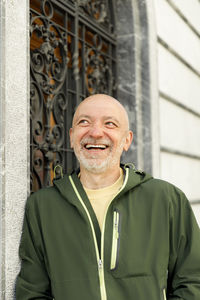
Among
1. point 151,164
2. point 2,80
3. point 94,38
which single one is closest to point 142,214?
point 2,80

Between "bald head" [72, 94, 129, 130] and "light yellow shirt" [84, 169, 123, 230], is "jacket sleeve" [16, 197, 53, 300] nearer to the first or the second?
"light yellow shirt" [84, 169, 123, 230]

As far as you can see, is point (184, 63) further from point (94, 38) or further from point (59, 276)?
point (59, 276)

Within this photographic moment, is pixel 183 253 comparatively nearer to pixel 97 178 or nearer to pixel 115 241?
pixel 115 241

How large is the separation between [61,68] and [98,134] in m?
1.52

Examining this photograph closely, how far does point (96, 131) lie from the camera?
2.19 m

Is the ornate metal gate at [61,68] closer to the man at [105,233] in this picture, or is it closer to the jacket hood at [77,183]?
the jacket hood at [77,183]

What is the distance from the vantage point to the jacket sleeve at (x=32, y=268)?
212 centimetres

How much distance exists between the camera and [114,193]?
89.7 inches

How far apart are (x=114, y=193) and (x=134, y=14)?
2.90m

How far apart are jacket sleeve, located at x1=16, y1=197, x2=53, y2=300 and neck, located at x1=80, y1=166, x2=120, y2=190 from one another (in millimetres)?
350

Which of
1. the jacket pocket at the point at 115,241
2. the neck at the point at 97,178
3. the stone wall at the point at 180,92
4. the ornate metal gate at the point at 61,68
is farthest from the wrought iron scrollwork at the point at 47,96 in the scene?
the stone wall at the point at 180,92

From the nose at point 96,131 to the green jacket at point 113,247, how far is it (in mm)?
302

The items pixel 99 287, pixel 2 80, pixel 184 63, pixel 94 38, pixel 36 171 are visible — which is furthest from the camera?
pixel 184 63

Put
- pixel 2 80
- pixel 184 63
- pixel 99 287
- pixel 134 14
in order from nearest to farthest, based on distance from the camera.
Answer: pixel 99 287
pixel 2 80
pixel 134 14
pixel 184 63
